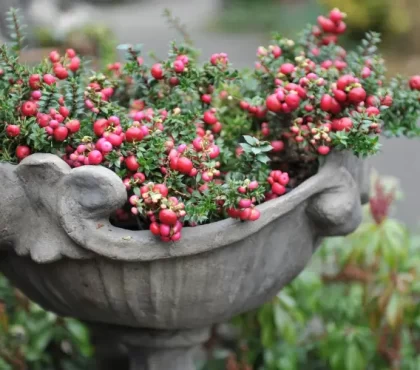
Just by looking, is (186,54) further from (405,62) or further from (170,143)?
(405,62)

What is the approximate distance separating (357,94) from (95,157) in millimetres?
497

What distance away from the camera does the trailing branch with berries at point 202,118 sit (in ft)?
4.31

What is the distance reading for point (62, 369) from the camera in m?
2.23

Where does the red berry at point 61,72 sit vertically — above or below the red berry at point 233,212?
above

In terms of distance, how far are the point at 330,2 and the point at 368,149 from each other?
24.1ft

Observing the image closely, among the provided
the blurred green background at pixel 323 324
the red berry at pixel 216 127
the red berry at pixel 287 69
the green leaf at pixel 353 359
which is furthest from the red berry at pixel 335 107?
the green leaf at pixel 353 359

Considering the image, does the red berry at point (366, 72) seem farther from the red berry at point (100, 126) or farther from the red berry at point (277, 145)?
the red berry at point (100, 126)

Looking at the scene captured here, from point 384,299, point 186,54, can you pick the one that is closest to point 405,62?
point 384,299

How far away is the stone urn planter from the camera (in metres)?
1.28

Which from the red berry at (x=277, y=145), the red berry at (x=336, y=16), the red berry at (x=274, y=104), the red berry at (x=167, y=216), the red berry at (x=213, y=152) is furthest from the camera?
the red berry at (x=336, y=16)

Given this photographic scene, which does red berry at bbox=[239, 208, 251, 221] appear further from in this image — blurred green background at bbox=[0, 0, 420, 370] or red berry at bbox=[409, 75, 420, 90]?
blurred green background at bbox=[0, 0, 420, 370]

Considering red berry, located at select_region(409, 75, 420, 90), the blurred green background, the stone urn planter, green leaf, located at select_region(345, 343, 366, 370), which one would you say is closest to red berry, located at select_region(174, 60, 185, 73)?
the stone urn planter

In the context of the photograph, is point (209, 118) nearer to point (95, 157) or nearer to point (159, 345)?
point (95, 157)

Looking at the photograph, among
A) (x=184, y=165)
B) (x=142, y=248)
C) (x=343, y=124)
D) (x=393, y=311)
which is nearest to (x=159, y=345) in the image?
(x=142, y=248)
